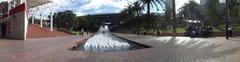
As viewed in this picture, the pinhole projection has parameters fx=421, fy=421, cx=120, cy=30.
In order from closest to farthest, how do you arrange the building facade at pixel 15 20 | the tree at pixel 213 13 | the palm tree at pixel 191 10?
the building facade at pixel 15 20 → the tree at pixel 213 13 → the palm tree at pixel 191 10

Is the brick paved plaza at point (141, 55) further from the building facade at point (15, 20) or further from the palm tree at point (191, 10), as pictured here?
the palm tree at point (191, 10)

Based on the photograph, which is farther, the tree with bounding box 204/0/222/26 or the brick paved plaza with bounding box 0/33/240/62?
the tree with bounding box 204/0/222/26

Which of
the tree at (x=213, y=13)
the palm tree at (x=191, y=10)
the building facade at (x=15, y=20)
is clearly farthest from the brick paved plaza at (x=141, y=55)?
the palm tree at (x=191, y=10)

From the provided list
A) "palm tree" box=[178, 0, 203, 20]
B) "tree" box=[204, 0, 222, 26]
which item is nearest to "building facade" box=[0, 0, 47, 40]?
"tree" box=[204, 0, 222, 26]

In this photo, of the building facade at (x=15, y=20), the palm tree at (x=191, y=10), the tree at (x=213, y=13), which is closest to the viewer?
the building facade at (x=15, y=20)

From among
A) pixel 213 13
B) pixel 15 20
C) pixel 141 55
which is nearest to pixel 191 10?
pixel 213 13

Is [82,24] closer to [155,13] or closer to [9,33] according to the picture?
[155,13]

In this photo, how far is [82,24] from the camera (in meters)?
120

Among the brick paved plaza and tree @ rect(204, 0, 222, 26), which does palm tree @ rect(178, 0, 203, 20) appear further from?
the brick paved plaza

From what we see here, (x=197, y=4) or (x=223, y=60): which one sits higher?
(x=197, y=4)

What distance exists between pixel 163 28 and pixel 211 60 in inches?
2270

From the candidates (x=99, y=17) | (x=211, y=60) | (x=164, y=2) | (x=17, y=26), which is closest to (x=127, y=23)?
(x=164, y=2)

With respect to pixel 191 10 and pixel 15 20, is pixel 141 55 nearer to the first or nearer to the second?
pixel 15 20

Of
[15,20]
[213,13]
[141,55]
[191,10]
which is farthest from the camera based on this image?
[191,10]
